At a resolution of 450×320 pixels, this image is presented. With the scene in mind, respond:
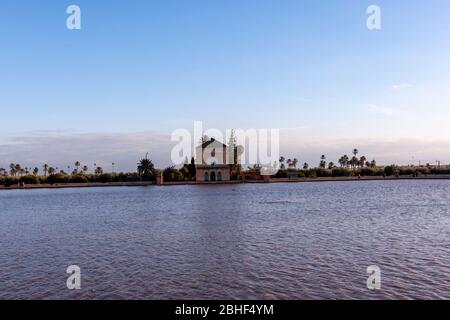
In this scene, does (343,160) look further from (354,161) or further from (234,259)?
(234,259)

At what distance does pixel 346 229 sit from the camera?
24.1 m

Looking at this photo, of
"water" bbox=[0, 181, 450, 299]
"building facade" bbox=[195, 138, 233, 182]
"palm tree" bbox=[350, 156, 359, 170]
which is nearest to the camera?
"water" bbox=[0, 181, 450, 299]

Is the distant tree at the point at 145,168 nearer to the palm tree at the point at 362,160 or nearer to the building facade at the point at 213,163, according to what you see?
the building facade at the point at 213,163

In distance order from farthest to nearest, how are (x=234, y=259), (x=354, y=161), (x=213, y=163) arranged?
1. (x=354, y=161)
2. (x=213, y=163)
3. (x=234, y=259)

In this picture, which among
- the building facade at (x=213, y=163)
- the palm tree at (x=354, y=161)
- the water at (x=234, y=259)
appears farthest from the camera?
the palm tree at (x=354, y=161)

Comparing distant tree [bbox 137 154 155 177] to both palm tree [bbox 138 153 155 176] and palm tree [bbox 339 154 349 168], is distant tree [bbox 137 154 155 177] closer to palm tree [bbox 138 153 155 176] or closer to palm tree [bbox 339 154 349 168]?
palm tree [bbox 138 153 155 176]

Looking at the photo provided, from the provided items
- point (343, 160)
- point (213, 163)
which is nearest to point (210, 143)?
point (213, 163)

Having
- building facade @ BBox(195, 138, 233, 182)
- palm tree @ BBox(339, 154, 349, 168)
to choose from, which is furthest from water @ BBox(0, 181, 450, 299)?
palm tree @ BBox(339, 154, 349, 168)

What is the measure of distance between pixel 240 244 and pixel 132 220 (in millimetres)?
15355

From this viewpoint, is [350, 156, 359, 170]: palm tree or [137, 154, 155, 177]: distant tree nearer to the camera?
[137, 154, 155, 177]: distant tree

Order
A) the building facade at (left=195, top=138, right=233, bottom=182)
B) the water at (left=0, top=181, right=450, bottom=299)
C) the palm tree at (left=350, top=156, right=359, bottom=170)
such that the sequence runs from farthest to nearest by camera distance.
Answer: the palm tree at (left=350, top=156, right=359, bottom=170)
the building facade at (left=195, top=138, right=233, bottom=182)
the water at (left=0, top=181, right=450, bottom=299)

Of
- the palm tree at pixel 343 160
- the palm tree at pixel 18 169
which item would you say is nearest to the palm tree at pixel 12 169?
the palm tree at pixel 18 169

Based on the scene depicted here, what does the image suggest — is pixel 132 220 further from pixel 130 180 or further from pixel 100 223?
pixel 130 180
